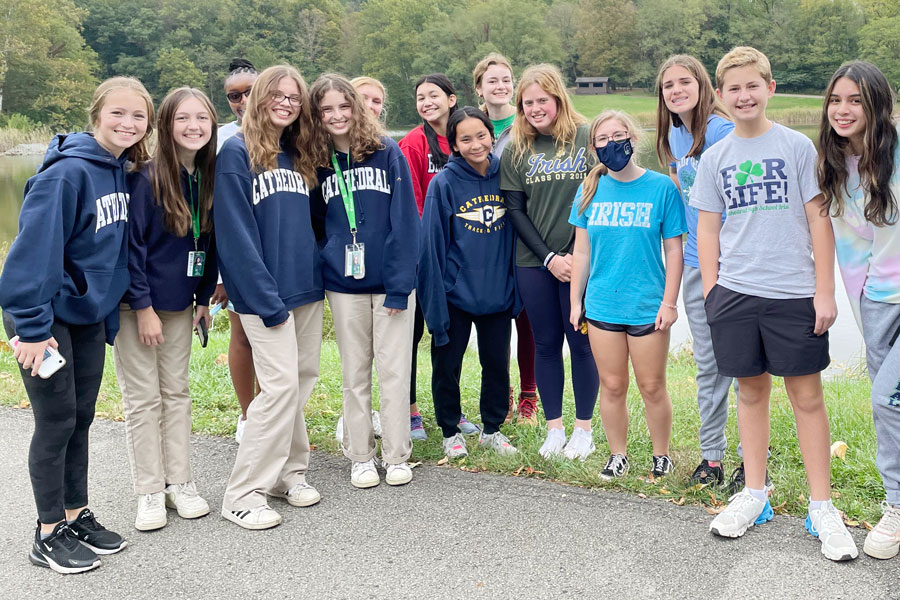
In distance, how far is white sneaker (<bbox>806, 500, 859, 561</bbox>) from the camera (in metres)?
3.13

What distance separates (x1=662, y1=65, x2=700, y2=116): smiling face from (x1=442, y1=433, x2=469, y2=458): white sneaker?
201cm

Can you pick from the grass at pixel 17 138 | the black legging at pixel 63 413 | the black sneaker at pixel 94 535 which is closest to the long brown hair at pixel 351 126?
the black legging at pixel 63 413

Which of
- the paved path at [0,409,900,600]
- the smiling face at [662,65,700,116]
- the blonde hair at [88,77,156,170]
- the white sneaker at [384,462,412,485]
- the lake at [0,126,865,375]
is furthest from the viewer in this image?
the lake at [0,126,865,375]

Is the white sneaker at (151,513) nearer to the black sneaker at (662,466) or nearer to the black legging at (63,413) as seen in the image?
the black legging at (63,413)

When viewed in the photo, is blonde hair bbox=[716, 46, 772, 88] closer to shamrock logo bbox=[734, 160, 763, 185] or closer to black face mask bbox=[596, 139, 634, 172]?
shamrock logo bbox=[734, 160, 763, 185]

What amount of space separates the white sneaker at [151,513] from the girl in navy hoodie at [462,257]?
147cm

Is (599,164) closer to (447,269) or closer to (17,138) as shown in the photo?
(447,269)

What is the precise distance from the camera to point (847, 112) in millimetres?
3154

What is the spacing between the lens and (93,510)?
3.93m

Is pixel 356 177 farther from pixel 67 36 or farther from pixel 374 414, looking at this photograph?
pixel 67 36

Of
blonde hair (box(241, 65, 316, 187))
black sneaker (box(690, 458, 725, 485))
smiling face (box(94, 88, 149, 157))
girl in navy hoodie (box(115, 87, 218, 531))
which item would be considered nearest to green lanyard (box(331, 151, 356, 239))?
blonde hair (box(241, 65, 316, 187))

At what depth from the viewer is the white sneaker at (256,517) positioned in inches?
143

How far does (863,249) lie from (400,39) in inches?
2810

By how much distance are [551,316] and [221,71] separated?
236 feet
